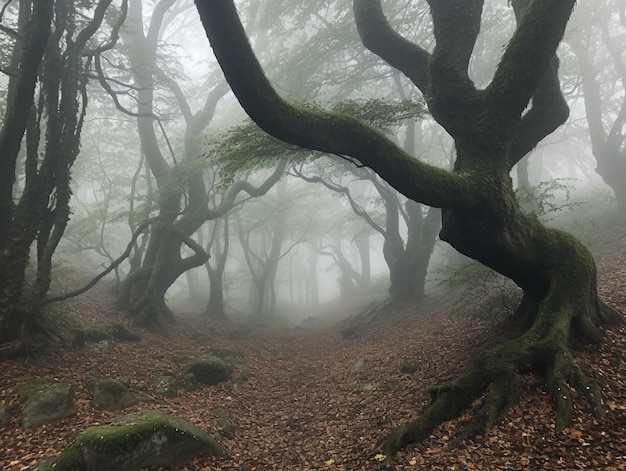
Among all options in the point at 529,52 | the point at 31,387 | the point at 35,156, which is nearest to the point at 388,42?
the point at 529,52

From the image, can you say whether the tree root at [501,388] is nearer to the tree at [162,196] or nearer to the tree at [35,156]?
the tree at [35,156]

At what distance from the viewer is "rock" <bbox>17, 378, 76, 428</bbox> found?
6223mm

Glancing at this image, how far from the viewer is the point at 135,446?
522cm

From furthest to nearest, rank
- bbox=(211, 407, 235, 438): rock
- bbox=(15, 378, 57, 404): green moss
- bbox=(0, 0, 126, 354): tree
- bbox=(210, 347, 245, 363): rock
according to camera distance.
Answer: bbox=(210, 347, 245, 363): rock
bbox=(0, 0, 126, 354): tree
bbox=(211, 407, 235, 438): rock
bbox=(15, 378, 57, 404): green moss

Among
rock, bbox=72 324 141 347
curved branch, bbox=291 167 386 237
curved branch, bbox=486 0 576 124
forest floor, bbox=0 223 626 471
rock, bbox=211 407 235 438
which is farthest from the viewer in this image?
curved branch, bbox=291 167 386 237

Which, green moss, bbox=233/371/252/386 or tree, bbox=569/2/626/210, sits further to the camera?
tree, bbox=569/2/626/210

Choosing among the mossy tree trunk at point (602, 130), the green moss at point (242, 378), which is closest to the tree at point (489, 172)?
the green moss at point (242, 378)

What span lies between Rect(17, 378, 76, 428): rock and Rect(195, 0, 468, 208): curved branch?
229 inches

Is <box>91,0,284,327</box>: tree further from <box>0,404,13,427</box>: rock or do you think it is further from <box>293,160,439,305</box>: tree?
<box>0,404,13,427</box>: rock

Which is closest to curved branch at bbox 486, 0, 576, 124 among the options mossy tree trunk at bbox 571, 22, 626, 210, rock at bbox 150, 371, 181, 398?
rock at bbox 150, 371, 181, 398

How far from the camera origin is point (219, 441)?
21.0 ft

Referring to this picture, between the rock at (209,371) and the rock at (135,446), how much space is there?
3.30 metres

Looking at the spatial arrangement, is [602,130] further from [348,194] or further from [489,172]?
[489,172]

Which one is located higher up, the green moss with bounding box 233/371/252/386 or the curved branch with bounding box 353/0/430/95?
the curved branch with bounding box 353/0/430/95
